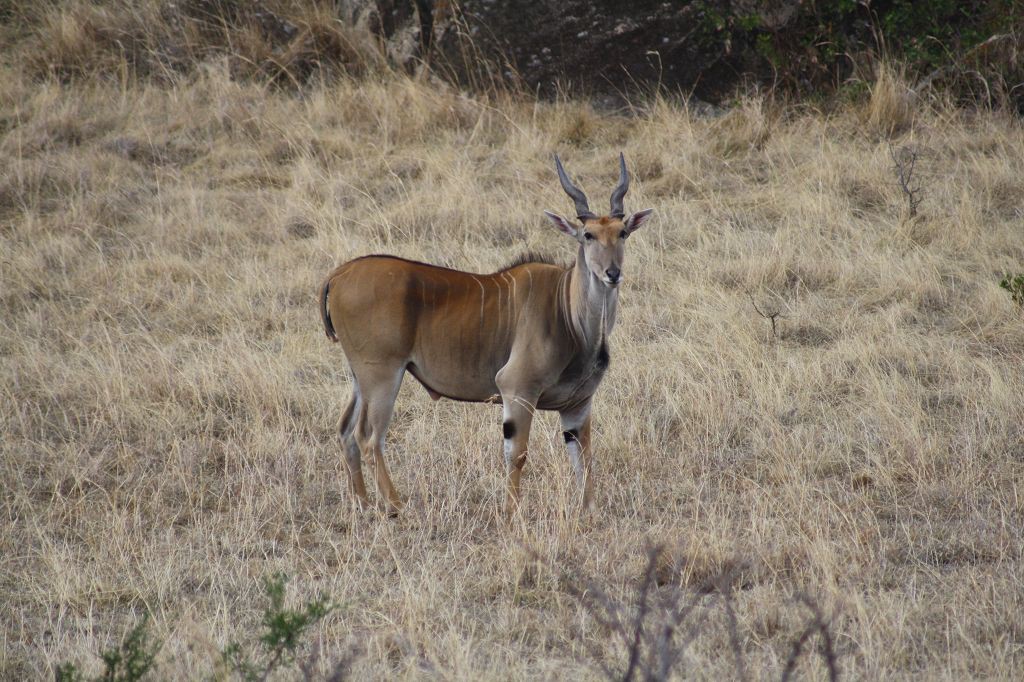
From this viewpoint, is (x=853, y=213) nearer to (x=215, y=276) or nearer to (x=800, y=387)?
(x=800, y=387)

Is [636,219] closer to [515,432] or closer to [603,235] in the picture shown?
[603,235]

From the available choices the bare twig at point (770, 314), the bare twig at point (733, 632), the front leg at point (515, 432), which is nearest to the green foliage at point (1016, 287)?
the bare twig at point (770, 314)

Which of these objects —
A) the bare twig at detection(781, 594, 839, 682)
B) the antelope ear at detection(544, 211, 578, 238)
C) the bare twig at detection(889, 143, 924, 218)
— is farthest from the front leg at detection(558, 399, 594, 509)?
the bare twig at detection(889, 143, 924, 218)

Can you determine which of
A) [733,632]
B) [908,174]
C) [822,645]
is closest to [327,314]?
[822,645]

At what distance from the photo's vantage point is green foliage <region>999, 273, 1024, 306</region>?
276 inches

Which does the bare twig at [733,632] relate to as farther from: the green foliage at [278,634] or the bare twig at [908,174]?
the bare twig at [908,174]

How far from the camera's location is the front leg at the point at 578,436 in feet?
17.7

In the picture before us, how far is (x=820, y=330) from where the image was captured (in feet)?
23.6

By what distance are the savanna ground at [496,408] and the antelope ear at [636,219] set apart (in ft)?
3.51

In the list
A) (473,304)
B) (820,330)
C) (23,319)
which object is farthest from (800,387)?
(23,319)

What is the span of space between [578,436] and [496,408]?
1.13 m

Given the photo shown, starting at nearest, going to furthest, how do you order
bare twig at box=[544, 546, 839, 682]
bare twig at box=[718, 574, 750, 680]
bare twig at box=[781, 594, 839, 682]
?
bare twig at box=[781, 594, 839, 682] < bare twig at box=[718, 574, 750, 680] < bare twig at box=[544, 546, 839, 682]

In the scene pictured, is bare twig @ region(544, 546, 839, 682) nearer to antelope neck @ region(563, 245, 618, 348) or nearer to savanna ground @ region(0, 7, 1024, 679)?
savanna ground @ region(0, 7, 1024, 679)

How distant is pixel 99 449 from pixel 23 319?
2.19 meters
